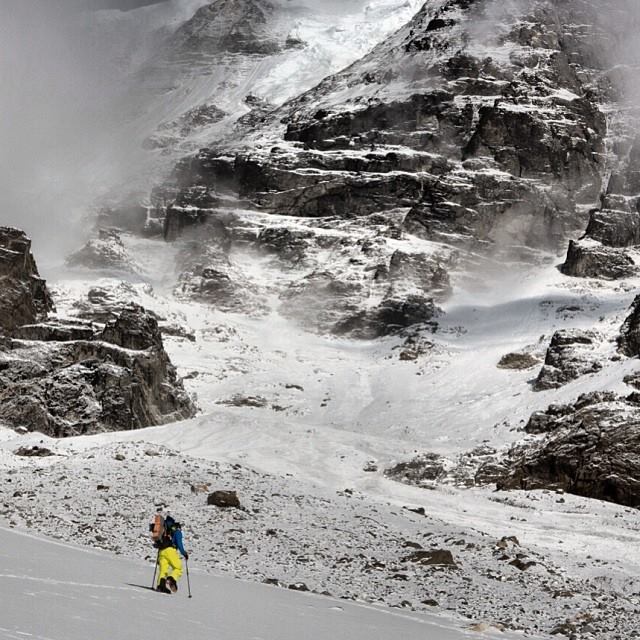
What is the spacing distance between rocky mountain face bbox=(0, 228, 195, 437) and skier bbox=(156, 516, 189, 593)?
1523 inches

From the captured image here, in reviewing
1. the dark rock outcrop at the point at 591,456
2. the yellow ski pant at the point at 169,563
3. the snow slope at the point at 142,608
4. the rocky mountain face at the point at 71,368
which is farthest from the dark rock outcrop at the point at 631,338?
the yellow ski pant at the point at 169,563

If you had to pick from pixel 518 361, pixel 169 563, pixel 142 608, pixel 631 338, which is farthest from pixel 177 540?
pixel 518 361

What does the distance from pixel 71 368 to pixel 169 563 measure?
44.3 m

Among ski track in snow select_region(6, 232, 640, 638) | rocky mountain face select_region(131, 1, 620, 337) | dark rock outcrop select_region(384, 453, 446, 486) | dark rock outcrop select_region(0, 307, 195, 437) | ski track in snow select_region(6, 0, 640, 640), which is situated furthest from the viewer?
rocky mountain face select_region(131, 1, 620, 337)

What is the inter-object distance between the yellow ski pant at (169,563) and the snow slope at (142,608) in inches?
16.0

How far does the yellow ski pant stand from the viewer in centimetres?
1351

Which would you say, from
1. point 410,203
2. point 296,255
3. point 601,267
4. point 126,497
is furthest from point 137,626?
point 410,203

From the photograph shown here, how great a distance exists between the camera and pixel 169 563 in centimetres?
1362

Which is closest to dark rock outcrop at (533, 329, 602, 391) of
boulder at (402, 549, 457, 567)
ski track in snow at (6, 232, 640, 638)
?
ski track in snow at (6, 232, 640, 638)

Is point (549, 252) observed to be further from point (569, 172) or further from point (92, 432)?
point (92, 432)

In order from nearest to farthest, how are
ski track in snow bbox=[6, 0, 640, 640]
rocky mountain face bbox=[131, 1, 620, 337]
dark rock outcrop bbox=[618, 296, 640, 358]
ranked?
ski track in snow bbox=[6, 0, 640, 640]
dark rock outcrop bbox=[618, 296, 640, 358]
rocky mountain face bbox=[131, 1, 620, 337]

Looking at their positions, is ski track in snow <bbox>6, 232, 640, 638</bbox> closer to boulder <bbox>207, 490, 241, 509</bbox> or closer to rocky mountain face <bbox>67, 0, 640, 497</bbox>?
boulder <bbox>207, 490, 241, 509</bbox>

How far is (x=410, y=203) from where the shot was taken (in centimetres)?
16188

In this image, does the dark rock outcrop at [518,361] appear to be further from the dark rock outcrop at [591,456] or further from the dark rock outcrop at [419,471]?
the dark rock outcrop at [419,471]
